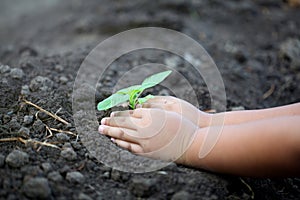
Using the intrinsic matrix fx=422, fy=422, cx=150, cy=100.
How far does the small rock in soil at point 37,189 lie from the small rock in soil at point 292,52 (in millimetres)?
1719

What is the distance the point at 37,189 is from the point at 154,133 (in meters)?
0.41

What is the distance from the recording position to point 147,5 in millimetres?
2914

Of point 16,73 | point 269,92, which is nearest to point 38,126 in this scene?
point 16,73

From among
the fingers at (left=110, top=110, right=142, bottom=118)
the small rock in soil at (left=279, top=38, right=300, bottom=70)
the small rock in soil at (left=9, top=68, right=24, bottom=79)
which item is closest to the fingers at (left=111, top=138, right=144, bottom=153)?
the fingers at (left=110, top=110, right=142, bottom=118)

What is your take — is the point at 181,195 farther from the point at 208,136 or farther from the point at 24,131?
the point at 24,131

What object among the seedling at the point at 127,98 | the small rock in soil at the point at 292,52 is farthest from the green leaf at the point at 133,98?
the small rock in soil at the point at 292,52

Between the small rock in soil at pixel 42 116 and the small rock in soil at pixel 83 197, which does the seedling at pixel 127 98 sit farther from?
the small rock in soil at pixel 83 197

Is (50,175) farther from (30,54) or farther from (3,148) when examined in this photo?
(30,54)

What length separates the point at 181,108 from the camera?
151cm

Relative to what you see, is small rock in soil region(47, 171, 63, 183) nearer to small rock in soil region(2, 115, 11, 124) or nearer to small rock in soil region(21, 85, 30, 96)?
small rock in soil region(2, 115, 11, 124)

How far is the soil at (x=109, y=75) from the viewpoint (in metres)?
1.29

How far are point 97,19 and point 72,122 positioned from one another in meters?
1.46

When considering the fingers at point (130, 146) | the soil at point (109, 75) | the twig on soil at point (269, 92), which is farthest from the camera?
the twig on soil at point (269, 92)

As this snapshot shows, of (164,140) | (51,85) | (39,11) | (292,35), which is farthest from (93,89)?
(39,11)
